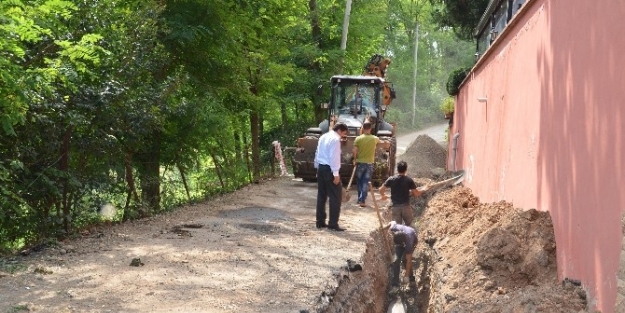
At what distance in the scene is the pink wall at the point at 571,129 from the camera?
199 inches

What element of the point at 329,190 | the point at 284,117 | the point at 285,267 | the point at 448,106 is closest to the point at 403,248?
the point at 329,190

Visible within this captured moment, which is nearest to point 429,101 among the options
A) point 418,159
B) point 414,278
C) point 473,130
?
point 418,159

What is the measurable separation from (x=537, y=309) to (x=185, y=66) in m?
11.8

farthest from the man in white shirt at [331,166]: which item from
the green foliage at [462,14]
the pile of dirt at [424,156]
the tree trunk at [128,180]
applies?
the pile of dirt at [424,156]

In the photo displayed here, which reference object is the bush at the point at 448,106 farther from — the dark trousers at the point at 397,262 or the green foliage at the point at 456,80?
the dark trousers at the point at 397,262

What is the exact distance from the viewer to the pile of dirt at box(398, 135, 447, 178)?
2598 cm

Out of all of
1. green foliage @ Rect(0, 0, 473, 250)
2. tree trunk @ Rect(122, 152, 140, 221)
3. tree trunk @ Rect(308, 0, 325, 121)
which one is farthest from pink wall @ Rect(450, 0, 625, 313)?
tree trunk @ Rect(308, 0, 325, 121)

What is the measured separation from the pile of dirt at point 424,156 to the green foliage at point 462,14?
5019 mm

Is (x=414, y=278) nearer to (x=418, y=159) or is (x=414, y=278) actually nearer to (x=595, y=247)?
(x=595, y=247)

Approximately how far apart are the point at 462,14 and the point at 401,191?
45.8 ft

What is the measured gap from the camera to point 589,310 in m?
5.39

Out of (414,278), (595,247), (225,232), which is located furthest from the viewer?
(414,278)

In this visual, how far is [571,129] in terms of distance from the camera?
6328mm

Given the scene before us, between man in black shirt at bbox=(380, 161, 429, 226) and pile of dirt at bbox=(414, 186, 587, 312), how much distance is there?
75 centimetres
